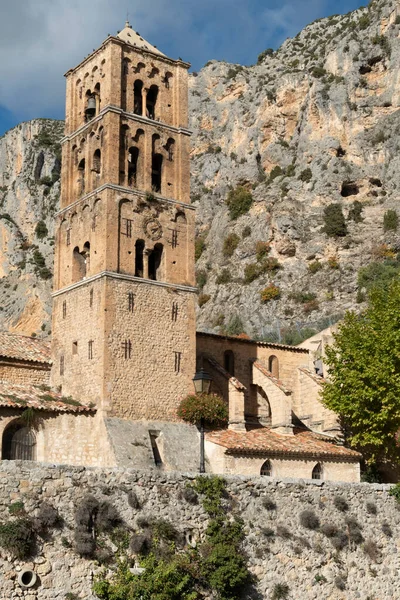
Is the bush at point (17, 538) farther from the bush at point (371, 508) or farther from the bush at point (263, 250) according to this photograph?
the bush at point (263, 250)

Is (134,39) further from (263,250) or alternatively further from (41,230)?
(41,230)

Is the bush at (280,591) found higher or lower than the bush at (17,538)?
lower

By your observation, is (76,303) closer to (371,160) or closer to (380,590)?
(380,590)

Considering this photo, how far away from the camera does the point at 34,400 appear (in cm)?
3177

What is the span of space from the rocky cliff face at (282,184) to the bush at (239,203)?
0.46ft

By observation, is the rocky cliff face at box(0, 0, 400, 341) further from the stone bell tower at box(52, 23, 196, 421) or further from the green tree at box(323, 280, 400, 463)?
the stone bell tower at box(52, 23, 196, 421)

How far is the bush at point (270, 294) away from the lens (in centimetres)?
7981

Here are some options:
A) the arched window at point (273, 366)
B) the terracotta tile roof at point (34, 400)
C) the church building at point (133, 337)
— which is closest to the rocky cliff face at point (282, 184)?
the arched window at point (273, 366)

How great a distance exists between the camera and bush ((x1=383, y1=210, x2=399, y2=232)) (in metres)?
78.6

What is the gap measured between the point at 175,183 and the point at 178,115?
368cm

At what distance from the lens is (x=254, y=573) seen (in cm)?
2164

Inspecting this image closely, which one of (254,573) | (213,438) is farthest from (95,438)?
(254,573)

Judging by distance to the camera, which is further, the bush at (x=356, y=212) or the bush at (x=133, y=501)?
the bush at (x=356, y=212)

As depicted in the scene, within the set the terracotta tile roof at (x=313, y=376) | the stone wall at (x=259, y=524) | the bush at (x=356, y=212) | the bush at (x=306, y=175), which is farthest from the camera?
the bush at (x=306, y=175)
